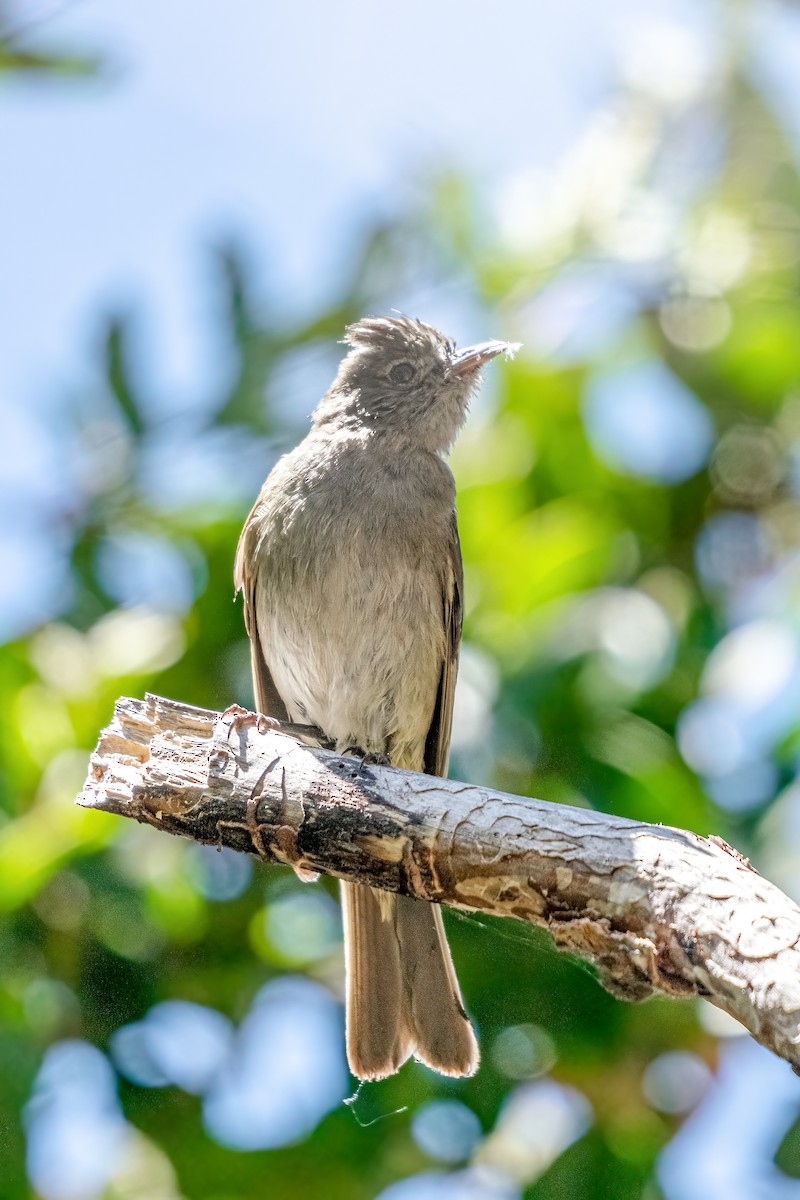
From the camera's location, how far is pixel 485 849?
2.94 metres

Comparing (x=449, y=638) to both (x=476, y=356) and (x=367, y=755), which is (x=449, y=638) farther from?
(x=476, y=356)

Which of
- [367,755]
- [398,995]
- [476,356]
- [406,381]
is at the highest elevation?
[476,356]

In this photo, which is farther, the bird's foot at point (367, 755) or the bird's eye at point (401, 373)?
the bird's eye at point (401, 373)

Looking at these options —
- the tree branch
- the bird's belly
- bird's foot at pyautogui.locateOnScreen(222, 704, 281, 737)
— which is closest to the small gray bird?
the bird's belly

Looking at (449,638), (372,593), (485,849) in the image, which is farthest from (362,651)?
(485,849)

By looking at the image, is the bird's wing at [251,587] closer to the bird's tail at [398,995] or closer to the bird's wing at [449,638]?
the bird's wing at [449,638]

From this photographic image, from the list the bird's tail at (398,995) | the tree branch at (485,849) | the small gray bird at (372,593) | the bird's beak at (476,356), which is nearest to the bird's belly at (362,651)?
the small gray bird at (372,593)

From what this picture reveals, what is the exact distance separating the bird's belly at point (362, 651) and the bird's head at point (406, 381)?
631 mm

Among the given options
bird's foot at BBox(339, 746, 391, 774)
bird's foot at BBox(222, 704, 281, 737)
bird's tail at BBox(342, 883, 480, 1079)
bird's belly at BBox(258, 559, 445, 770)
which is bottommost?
bird's tail at BBox(342, 883, 480, 1079)

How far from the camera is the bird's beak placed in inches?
188

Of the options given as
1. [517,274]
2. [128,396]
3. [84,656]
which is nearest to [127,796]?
[84,656]

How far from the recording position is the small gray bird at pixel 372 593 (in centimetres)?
427

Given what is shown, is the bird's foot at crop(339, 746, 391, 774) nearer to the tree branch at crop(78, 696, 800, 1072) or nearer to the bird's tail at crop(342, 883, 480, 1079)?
the bird's tail at crop(342, 883, 480, 1079)

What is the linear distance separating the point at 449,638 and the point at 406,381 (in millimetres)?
970
